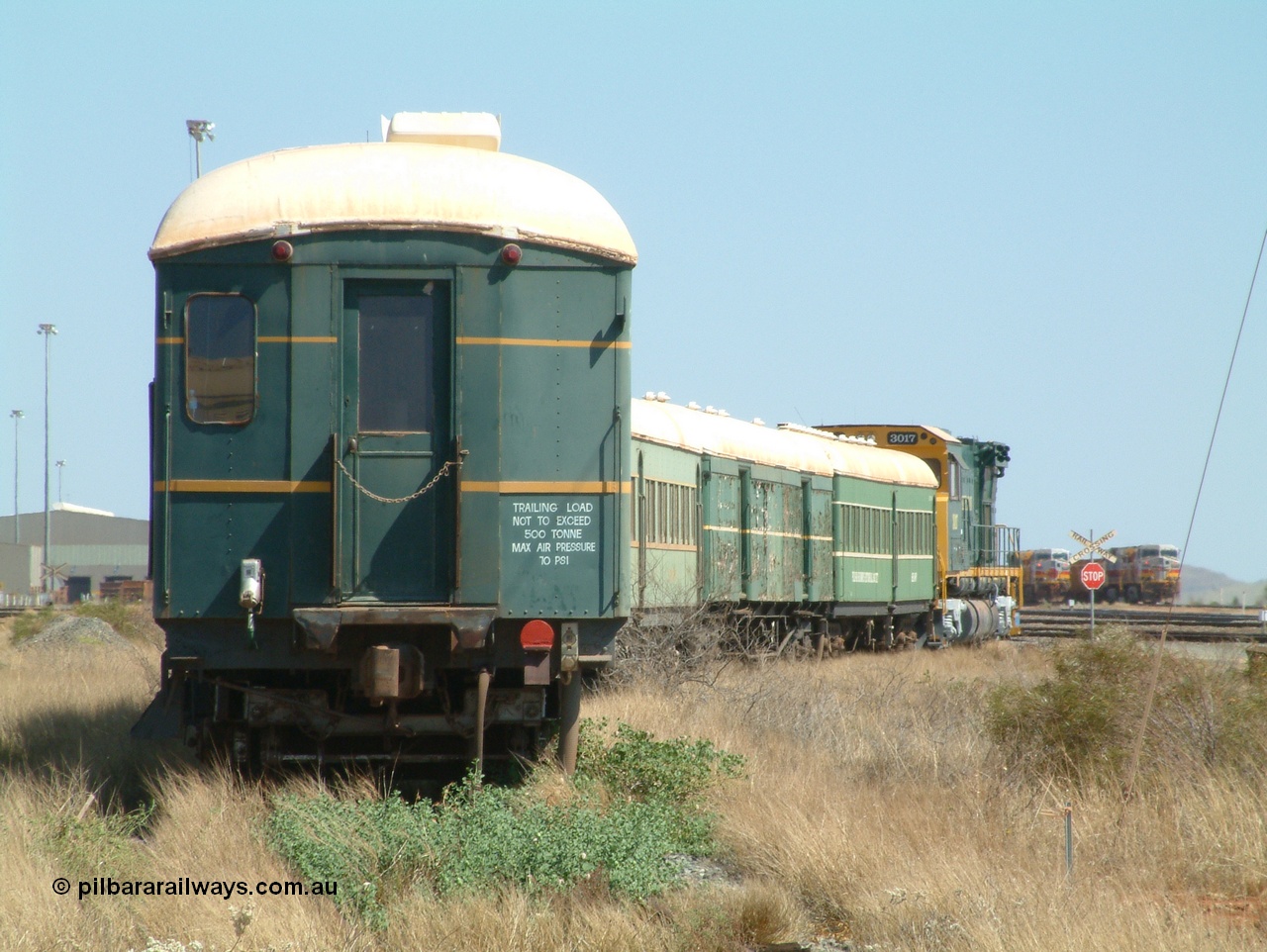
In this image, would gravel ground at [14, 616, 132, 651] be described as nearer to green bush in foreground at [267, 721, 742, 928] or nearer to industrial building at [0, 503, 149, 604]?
green bush in foreground at [267, 721, 742, 928]

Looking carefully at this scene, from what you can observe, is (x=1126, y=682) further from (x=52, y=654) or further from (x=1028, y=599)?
(x=1028, y=599)

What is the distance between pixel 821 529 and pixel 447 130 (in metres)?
14.3

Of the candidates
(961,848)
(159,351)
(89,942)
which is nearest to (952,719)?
(961,848)

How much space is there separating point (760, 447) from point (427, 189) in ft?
40.9

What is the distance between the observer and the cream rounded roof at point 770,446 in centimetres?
1645

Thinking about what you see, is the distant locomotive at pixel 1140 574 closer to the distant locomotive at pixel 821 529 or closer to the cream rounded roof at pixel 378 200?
the distant locomotive at pixel 821 529

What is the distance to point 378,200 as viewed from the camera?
8406 millimetres

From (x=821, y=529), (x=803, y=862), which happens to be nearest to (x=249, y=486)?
(x=803, y=862)

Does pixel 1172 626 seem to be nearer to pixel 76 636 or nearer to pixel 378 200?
pixel 76 636

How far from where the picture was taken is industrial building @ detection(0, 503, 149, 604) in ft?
259

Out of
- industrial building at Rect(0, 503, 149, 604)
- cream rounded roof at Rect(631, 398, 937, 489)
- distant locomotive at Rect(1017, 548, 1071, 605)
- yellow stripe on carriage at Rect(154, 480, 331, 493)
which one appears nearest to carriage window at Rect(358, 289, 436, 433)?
yellow stripe on carriage at Rect(154, 480, 331, 493)

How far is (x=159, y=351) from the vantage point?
8.38m

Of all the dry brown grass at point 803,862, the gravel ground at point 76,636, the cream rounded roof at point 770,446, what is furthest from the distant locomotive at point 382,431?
the gravel ground at point 76,636
